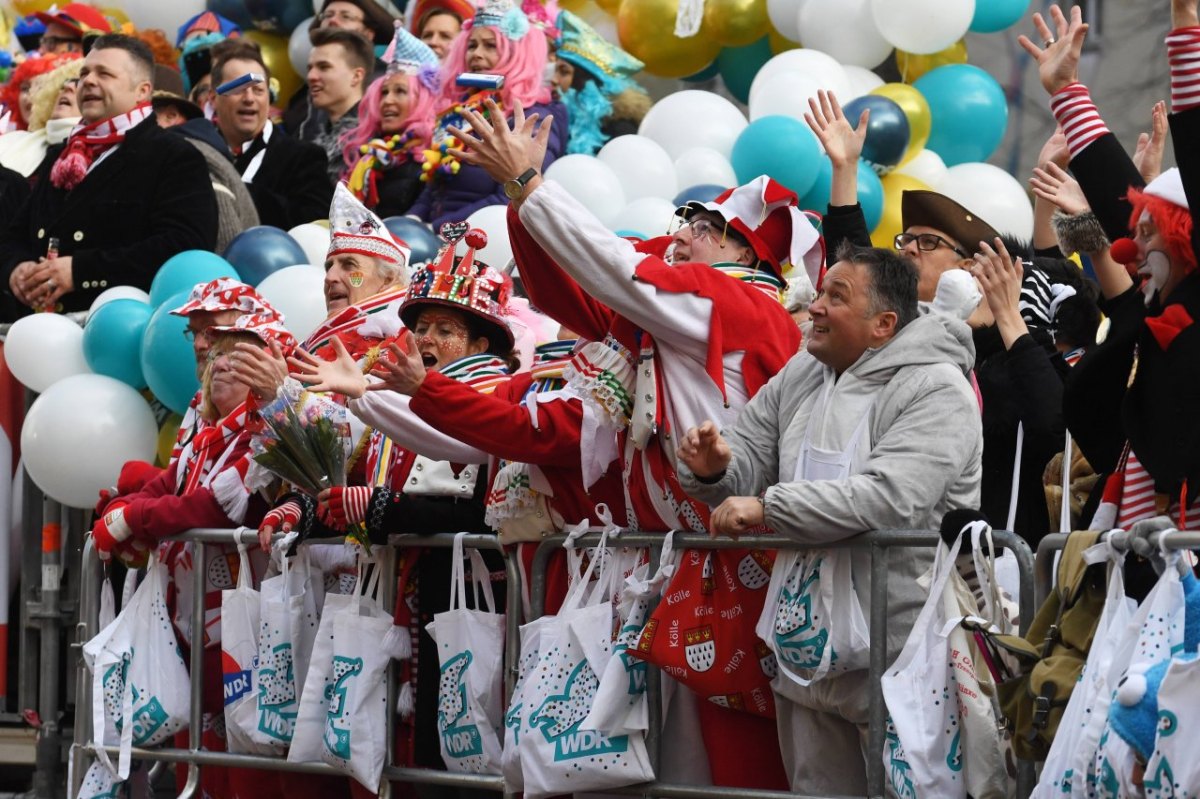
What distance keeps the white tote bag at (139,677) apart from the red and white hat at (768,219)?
2366 mm

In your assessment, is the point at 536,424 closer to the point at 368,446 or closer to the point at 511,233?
the point at 511,233

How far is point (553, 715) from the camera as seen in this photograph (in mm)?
4902

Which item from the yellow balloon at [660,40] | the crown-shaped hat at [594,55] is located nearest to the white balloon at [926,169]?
the yellow balloon at [660,40]

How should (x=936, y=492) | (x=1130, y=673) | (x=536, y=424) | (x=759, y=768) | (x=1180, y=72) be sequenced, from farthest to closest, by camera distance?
(x=536, y=424), (x=759, y=768), (x=936, y=492), (x=1180, y=72), (x=1130, y=673)

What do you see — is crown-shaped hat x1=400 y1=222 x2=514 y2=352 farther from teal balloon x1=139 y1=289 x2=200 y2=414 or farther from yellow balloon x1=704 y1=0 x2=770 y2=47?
yellow balloon x1=704 y1=0 x2=770 y2=47

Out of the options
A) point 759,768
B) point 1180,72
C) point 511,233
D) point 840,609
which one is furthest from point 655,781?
point 1180,72

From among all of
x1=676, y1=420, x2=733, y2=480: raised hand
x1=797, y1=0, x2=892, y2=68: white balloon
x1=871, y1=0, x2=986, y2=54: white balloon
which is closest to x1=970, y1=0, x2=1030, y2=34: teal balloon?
x1=871, y1=0, x2=986, y2=54: white balloon

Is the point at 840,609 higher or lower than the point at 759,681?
higher

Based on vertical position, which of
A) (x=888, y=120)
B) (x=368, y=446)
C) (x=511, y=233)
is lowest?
(x=368, y=446)

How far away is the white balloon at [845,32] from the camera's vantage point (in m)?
9.20

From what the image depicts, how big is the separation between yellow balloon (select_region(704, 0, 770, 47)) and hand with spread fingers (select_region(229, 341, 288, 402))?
185 inches

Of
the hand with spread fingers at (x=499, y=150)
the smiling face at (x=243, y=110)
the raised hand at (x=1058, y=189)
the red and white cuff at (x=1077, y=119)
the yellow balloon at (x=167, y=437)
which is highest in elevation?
the red and white cuff at (x=1077, y=119)

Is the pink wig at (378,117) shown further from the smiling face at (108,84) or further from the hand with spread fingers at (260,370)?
the hand with spread fingers at (260,370)

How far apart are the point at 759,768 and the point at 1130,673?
1461mm
